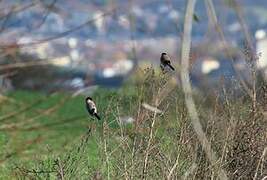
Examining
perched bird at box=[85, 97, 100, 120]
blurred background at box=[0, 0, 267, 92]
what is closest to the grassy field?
perched bird at box=[85, 97, 100, 120]

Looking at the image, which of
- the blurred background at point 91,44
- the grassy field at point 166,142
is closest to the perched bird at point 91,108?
the grassy field at point 166,142

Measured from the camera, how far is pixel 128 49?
171 inches

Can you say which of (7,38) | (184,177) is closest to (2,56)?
(7,38)

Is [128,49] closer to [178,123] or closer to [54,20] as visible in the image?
[54,20]

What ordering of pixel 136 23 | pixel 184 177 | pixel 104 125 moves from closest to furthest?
pixel 136 23, pixel 184 177, pixel 104 125

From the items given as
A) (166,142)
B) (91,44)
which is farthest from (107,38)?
(166,142)

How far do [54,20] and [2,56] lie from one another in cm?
37

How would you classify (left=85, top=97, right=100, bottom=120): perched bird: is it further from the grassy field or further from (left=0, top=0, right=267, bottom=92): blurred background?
(left=0, top=0, right=267, bottom=92): blurred background

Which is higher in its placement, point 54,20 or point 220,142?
point 54,20

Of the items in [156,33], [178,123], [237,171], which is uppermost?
[156,33]

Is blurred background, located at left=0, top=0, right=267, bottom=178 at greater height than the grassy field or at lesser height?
greater

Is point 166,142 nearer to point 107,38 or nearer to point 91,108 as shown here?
point 91,108

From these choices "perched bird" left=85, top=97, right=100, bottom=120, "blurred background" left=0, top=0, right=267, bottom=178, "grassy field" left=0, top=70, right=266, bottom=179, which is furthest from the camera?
"perched bird" left=85, top=97, right=100, bottom=120

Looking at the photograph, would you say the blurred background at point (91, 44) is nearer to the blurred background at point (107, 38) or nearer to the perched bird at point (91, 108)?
the blurred background at point (107, 38)
